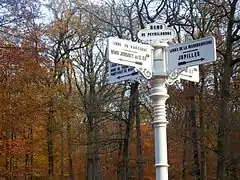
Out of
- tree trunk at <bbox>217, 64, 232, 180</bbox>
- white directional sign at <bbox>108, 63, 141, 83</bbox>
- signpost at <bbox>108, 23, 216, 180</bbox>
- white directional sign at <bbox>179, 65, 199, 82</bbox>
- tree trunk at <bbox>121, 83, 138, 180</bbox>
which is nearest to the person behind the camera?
signpost at <bbox>108, 23, 216, 180</bbox>

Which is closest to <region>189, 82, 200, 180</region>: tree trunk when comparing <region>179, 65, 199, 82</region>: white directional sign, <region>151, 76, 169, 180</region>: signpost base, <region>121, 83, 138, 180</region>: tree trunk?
<region>121, 83, 138, 180</region>: tree trunk

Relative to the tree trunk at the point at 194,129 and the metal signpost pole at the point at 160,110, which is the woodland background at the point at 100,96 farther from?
the metal signpost pole at the point at 160,110

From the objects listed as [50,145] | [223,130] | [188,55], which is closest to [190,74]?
[188,55]

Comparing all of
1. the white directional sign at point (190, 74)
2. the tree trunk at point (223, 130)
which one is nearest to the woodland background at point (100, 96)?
the tree trunk at point (223, 130)

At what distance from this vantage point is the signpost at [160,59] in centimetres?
434

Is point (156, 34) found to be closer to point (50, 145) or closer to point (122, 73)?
point (122, 73)

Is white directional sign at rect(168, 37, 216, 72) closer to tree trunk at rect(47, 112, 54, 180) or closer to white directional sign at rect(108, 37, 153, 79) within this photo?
white directional sign at rect(108, 37, 153, 79)

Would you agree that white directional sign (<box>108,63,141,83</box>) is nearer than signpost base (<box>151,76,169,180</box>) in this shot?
No

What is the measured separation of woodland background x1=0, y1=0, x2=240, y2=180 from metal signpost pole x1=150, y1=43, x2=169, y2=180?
345 inches

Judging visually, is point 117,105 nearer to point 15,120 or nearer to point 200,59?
point 15,120

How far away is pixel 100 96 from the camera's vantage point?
22.4 metres

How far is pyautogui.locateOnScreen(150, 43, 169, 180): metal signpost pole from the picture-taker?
4.37 m

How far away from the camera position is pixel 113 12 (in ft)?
77.0

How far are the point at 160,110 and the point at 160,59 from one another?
21.2 inches
